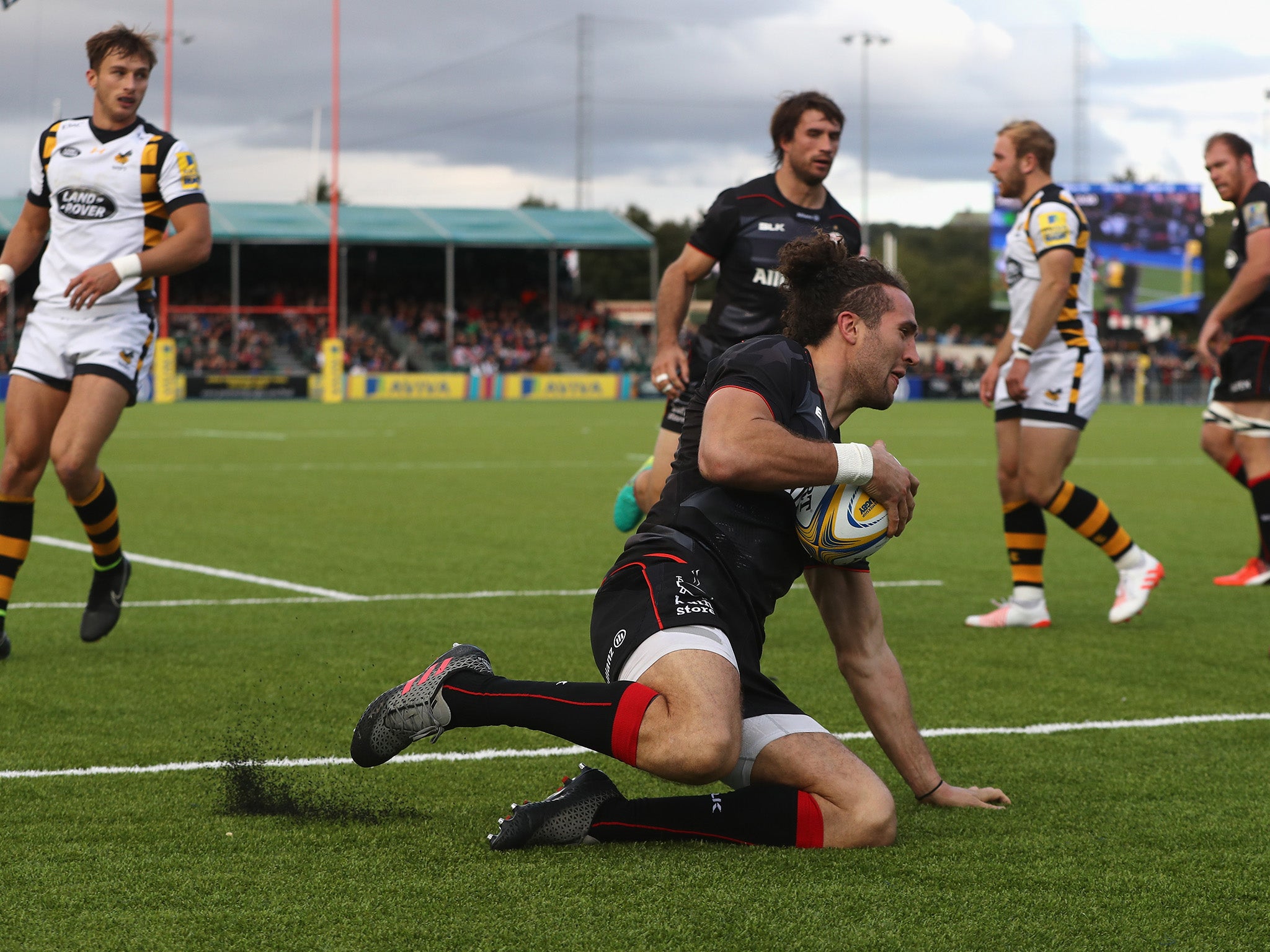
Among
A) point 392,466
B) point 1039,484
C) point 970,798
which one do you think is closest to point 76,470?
point 970,798

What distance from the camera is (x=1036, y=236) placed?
684cm

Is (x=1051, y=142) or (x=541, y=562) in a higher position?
(x=1051, y=142)

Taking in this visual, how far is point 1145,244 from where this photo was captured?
45.6 m

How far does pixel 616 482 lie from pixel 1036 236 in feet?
26.2

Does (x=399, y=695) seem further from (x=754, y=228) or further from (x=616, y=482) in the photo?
(x=616, y=482)

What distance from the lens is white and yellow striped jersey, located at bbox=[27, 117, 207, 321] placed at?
5832 mm

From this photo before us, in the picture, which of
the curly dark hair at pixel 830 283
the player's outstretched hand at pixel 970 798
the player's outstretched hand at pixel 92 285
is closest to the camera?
the curly dark hair at pixel 830 283

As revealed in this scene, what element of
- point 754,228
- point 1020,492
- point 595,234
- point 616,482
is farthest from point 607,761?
point 595,234

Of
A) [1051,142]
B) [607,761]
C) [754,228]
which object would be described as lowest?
[607,761]

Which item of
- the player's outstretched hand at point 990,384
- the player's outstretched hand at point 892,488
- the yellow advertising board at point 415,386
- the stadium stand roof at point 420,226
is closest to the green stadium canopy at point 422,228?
the stadium stand roof at point 420,226

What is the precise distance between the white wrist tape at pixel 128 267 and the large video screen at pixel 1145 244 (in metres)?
41.8

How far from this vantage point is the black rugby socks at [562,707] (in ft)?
10.7

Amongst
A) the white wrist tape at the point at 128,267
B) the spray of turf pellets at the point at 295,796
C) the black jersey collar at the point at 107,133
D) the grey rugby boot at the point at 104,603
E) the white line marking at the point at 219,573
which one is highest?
the black jersey collar at the point at 107,133

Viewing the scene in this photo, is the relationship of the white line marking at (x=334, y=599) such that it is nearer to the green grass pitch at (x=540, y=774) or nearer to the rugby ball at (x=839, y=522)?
the green grass pitch at (x=540, y=774)
